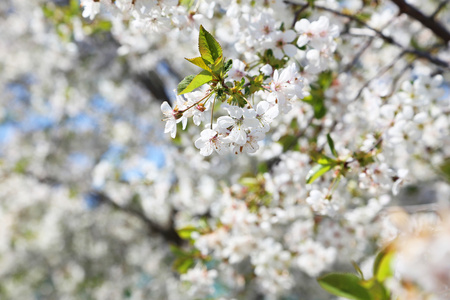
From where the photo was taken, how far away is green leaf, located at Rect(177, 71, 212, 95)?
0.78 m

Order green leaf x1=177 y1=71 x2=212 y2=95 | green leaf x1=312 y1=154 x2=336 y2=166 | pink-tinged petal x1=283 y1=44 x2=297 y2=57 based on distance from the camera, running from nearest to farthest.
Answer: green leaf x1=177 y1=71 x2=212 y2=95 < pink-tinged petal x1=283 y1=44 x2=297 y2=57 < green leaf x1=312 y1=154 x2=336 y2=166

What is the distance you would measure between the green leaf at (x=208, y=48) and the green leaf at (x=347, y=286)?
64 centimetres

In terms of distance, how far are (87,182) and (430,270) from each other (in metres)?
5.62

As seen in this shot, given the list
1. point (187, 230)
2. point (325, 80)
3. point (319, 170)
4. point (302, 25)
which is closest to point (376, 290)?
point (319, 170)

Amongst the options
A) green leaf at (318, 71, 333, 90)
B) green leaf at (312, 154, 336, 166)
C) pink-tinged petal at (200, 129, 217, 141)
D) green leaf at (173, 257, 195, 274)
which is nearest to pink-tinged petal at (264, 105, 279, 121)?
pink-tinged petal at (200, 129, 217, 141)

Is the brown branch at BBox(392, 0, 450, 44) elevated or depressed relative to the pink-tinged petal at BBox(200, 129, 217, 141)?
depressed

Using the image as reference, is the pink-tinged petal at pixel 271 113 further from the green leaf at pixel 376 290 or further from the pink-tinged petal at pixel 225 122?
the green leaf at pixel 376 290

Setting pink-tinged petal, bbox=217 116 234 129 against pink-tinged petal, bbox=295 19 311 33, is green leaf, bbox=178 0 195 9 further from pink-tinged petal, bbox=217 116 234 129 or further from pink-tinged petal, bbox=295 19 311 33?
pink-tinged petal, bbox=217 116 234 129

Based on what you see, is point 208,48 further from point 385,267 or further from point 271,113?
point 385,267

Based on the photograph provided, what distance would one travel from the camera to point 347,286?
87cm

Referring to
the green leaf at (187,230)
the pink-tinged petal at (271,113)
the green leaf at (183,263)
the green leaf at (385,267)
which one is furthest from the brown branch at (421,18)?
the green leaf at (183,263)

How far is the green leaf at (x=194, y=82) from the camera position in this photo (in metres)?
0.78

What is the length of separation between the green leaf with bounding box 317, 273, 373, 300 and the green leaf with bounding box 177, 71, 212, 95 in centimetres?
60

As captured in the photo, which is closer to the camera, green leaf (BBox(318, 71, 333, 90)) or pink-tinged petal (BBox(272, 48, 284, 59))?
pink-tinged petal (BBox(272, 48, 284, 59))
